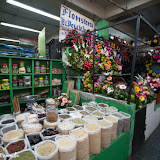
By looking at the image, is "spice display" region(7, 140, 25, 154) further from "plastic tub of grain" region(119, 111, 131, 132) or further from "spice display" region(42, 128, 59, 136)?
"plastic tub of grain" region(119, 111, 131, 132)

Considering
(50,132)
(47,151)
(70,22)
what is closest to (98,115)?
(50,132)

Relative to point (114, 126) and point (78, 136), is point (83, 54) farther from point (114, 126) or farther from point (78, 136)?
point (78, 136)

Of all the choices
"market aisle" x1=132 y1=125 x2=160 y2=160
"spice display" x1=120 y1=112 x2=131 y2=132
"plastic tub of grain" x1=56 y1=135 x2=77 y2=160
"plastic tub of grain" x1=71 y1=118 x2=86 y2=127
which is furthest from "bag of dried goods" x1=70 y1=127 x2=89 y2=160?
"market aisle" x1=132 y1=125 x2=160 y2=160

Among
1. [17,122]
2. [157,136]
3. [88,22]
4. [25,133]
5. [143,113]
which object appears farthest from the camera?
[88,22]

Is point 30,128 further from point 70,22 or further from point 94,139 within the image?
point 70,22

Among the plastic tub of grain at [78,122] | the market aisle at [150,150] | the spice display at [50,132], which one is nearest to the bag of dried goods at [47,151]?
the spice display at [50,132]

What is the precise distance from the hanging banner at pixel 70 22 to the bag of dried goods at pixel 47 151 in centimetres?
243

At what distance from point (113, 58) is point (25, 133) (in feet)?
10.7

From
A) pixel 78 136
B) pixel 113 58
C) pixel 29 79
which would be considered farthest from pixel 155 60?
pixel 29 79

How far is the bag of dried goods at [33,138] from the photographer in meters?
0.97

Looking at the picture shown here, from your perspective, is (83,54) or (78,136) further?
(83,54)

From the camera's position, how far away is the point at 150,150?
207 centimetres

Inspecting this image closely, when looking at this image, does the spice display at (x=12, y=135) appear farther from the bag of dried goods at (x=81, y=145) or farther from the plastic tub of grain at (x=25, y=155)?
the bag of dried goods at (x=81, y=145)

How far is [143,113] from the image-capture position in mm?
1986
